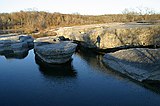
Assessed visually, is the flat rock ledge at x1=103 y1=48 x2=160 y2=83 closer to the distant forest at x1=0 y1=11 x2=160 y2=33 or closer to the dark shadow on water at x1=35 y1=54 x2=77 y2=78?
the dark shadow on water at x1=35 y1=54 x2=77 y2=78

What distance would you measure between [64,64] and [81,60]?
5.69ft

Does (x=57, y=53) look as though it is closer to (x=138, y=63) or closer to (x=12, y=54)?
(x=138, y=63)

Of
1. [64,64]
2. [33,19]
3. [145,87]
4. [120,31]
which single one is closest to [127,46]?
[120,31]

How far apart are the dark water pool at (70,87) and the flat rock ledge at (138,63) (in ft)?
1.88

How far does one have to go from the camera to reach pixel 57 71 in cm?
1542

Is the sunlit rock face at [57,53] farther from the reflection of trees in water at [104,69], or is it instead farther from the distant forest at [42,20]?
the distant forest at [42,20]

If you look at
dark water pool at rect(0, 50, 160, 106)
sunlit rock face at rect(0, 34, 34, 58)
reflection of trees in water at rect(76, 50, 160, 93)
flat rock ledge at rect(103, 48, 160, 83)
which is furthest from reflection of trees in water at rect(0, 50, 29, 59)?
flat rock ledge at rect(103, 48, 160, 83)

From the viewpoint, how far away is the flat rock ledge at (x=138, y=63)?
12469mm

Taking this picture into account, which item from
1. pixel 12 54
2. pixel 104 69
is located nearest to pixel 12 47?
pixel 12 54

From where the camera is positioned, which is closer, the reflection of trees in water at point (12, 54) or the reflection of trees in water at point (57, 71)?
the reflection of trees in water at point (57, 71)

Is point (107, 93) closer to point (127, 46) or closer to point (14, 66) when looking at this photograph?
point (14, 66)

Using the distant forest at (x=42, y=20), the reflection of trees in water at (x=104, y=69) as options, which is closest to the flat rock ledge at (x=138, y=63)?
the reflection of trees in water at (x=104, y=69)

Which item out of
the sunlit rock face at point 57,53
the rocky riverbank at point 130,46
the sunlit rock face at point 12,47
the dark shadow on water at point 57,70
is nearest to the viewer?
the rocky riverbank at point 130,46

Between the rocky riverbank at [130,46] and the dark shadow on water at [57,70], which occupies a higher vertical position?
the rocky riverbank at [130,46]
